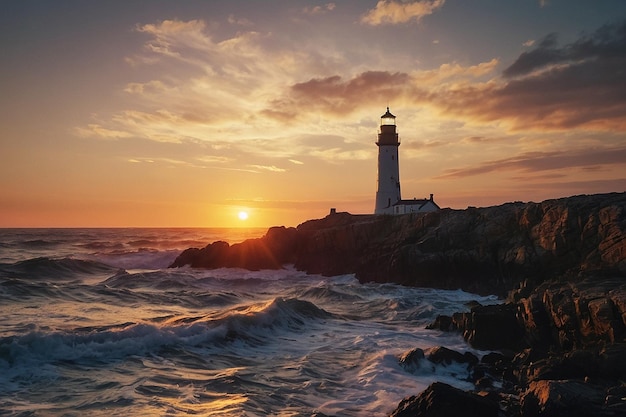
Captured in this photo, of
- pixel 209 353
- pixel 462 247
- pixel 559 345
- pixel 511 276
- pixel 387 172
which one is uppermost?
pixel 387 172

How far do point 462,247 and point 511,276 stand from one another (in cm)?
395

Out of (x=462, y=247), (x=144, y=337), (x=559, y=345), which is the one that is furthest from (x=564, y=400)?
(x=462, y=247)

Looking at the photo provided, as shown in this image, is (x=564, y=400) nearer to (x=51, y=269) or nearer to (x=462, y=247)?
(x=462, y=247)

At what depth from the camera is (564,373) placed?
930 cm

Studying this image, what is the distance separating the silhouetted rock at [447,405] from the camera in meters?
7.60

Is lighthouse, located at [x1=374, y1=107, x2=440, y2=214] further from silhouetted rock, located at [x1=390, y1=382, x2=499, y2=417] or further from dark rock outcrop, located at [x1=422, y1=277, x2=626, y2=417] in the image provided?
silhouetted rock, located at [x1=390, y1=382, x2=499, y2=417]

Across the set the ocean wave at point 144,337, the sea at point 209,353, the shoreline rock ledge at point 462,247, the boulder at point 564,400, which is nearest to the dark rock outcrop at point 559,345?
the boulder at point 564,400

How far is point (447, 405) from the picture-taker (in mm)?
7625

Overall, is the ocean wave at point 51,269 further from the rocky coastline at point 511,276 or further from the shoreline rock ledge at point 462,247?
the rocky coastline at point 511,276

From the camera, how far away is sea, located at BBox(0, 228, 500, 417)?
30.7 ft

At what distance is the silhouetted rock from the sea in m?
1.20

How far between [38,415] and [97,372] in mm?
2772

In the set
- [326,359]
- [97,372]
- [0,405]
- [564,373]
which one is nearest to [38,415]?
[0,405]

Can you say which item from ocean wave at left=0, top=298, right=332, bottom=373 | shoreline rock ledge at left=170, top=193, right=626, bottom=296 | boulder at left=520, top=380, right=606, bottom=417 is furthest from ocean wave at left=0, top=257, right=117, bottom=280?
boulder at left=520, top=380, right=606, bottom=417
